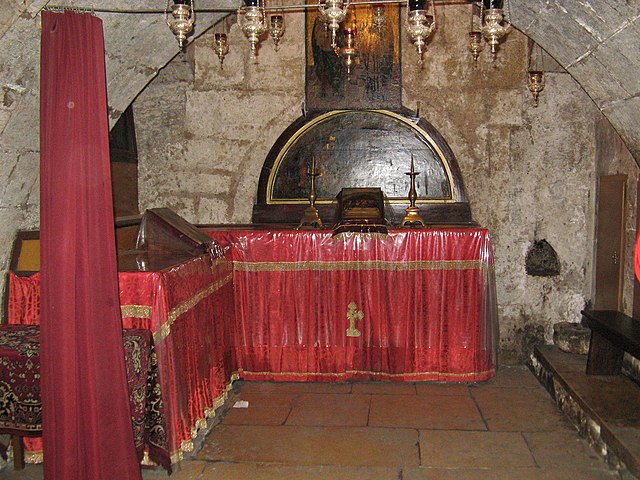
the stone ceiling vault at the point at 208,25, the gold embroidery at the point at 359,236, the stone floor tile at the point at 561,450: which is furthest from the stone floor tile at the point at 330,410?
the stone ceiling vault at the point at 208,25

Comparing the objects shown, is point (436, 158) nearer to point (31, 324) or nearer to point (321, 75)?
point (321, 75)

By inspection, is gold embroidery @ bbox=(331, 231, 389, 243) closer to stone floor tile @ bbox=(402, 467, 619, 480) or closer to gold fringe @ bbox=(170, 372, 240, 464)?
gold fringe @ bbox=(170, 372, 240, 464)

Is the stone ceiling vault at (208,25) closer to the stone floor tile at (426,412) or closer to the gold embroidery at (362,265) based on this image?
the gold embroidery at (362,265)

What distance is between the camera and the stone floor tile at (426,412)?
14.2ft

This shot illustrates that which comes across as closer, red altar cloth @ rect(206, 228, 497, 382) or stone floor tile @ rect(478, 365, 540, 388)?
red altar cloth @ rect(206, 228, 497, 382)

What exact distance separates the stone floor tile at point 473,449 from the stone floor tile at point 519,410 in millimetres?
189

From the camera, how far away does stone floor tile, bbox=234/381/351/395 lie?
503cm

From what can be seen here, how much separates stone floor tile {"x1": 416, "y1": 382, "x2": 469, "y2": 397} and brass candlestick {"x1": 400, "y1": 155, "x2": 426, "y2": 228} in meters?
1.32

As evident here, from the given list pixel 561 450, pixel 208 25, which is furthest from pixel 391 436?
pixel 208 25

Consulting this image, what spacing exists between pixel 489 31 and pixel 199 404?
2.89m

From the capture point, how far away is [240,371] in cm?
523

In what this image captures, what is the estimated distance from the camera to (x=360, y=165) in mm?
5945

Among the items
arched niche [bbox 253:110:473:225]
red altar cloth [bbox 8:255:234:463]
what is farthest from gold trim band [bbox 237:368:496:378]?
arched niche [bbox 253:110:473:225]

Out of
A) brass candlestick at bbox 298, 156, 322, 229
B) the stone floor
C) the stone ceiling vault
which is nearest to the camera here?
the stone ceiling vault
